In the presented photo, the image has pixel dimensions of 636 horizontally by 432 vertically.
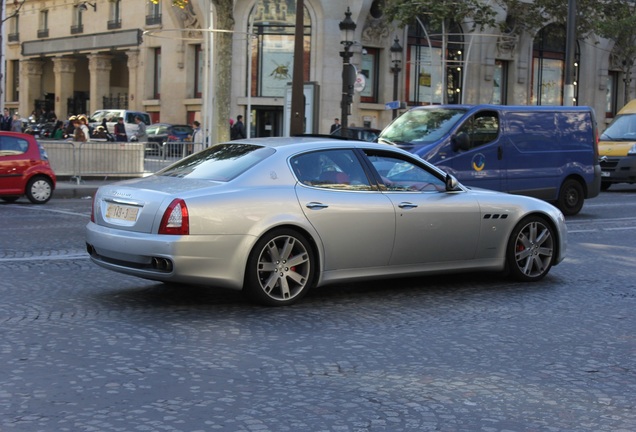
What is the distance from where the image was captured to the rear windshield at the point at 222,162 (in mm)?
8016

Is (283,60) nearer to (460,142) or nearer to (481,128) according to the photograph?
(481,128)

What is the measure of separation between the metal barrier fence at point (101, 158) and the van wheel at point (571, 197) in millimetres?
11299

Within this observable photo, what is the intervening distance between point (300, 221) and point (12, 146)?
12067 millimetres

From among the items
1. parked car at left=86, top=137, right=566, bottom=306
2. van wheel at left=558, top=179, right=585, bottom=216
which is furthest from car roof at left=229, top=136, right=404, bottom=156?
van wheel at left=558, top=179, right=585, bottom=216

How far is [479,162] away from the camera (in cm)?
1608

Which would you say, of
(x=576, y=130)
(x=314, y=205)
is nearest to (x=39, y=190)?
(x=576, y=130)

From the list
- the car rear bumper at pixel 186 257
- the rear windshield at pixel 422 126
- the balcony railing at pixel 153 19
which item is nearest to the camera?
the car rear bumper at pixel 186 257

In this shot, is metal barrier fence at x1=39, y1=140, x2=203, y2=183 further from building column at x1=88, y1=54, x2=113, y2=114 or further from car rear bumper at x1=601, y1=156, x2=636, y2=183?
building column at x1=88, y1=54, x2=113, y2=114

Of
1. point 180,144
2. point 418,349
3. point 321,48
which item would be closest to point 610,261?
point 418,349

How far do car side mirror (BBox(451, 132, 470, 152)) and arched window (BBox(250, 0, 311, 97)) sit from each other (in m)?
33.4

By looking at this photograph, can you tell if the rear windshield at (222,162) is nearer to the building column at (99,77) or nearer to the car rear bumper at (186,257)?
the car rear bumper at (186,257)

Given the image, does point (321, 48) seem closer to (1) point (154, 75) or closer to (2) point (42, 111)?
(1) point (154, 75)

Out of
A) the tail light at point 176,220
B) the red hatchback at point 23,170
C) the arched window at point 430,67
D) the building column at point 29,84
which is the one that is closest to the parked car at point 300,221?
the tail light at point 176,220

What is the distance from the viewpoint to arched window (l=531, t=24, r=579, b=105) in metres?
56.9
